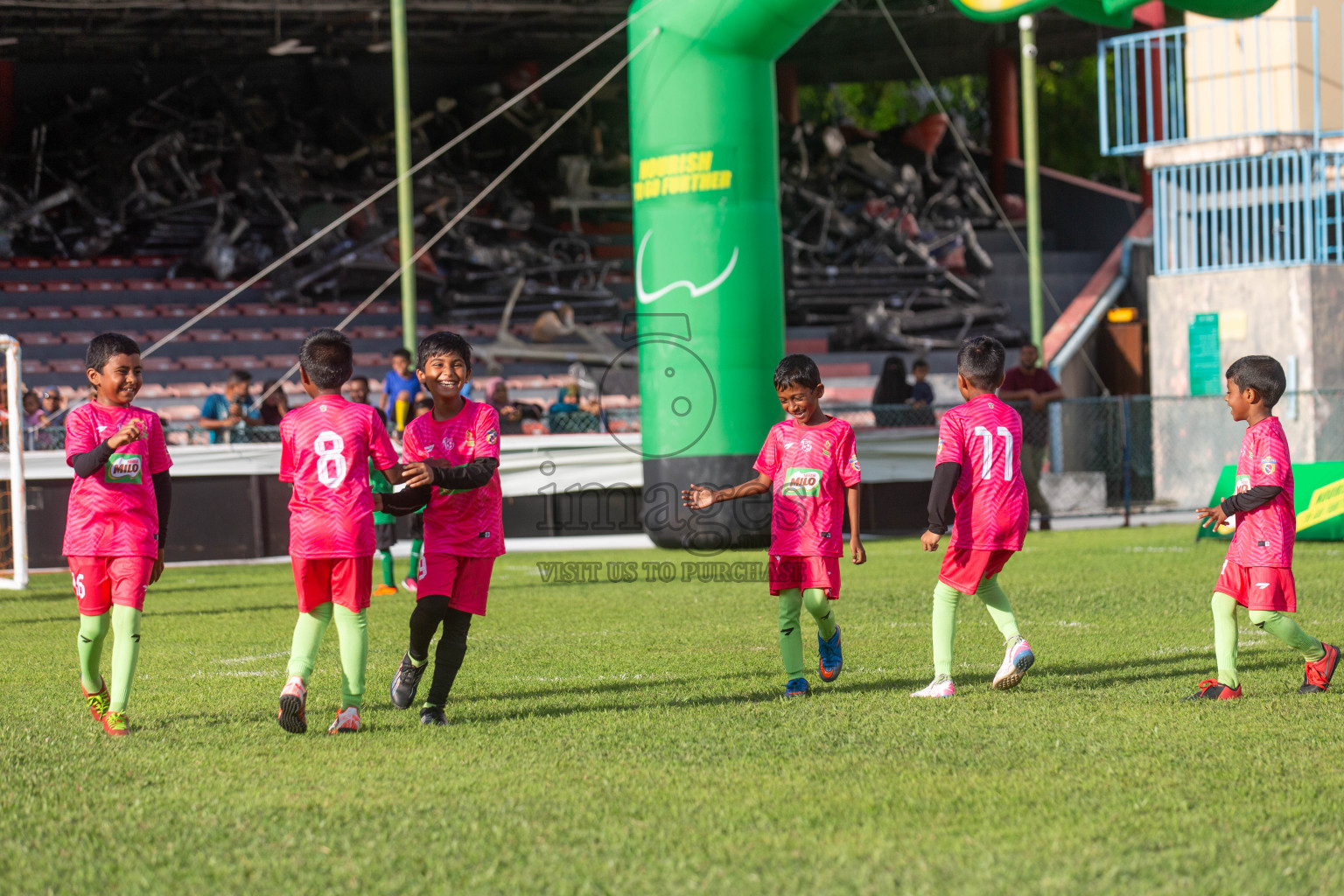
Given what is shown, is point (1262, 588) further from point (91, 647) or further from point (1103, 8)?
point (1103, 8)

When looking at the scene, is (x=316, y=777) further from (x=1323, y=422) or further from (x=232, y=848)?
(x=1323, y=422)

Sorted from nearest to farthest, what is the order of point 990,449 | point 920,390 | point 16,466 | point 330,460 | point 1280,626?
point 330,460, point 1280,626, point 990,449, point 16,466, point 920,390

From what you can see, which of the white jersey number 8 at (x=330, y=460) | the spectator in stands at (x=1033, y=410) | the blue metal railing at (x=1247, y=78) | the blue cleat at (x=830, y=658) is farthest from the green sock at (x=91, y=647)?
the blue metal railing at (x=1247, y=78)

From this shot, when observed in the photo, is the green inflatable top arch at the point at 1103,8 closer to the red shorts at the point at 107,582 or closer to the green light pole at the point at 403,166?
the green light pole at the point at 403,166

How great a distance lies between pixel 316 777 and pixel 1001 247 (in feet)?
90.3

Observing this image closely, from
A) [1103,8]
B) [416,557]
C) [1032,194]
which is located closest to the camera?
[416,557]

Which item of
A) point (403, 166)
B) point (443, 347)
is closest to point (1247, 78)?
point (403, 166)

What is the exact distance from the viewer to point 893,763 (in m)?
5.30

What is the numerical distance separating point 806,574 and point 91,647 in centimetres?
317

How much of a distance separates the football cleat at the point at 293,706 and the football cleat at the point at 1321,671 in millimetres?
4415

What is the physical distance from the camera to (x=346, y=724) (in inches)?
238

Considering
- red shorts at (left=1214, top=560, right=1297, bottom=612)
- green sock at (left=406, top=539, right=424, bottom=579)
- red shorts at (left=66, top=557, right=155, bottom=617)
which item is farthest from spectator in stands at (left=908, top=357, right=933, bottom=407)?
red shorts at (left=66, top=557, right=155, bottom=617)

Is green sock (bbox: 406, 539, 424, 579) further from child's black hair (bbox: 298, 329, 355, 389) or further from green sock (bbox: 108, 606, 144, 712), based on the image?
child's black hair (bbox: 298, 329, 355, 389)

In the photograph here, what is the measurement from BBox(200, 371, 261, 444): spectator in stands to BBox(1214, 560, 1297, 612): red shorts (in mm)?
11531
